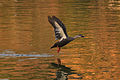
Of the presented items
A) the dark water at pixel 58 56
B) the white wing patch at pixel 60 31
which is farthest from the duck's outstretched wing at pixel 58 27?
the dark water at pixel 58 56

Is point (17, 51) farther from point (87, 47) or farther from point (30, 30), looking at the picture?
point (30, 30)

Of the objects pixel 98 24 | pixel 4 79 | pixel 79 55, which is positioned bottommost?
pixel 4 79

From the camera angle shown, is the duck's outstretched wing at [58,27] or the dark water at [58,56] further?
the duck's outstretched wing at [58,27]

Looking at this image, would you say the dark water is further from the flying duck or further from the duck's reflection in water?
the flying duck

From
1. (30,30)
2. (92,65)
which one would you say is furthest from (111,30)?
(92,65)

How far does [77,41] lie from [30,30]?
5.22 meters

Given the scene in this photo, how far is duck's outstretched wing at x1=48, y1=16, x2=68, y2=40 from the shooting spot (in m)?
14.8

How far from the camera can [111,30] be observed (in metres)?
24.4

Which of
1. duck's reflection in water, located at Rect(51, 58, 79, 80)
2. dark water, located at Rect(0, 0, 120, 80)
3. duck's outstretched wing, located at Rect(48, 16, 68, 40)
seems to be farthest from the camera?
duck's outstretched wing, located at Rect(48, 16, 68, 40)

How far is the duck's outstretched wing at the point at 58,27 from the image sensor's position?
14.8 meters

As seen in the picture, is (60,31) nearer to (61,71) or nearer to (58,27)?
(58,27)

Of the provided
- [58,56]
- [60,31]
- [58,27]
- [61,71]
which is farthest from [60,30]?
[61,71]

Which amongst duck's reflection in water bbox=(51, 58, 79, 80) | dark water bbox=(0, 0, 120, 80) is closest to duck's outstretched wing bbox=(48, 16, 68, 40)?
dark water bbox=(0, 0, 120, 80)

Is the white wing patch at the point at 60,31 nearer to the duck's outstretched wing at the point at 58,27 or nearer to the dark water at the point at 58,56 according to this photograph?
the duck's outstretched wing at the point at 58,27
